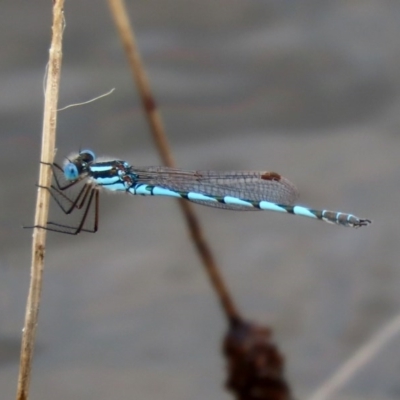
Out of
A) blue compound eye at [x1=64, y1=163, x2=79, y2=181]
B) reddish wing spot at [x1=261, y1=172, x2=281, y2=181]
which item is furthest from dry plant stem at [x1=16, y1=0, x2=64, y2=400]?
reddish wing spot at [x1=261, y1=172, x2=281, y2=181]

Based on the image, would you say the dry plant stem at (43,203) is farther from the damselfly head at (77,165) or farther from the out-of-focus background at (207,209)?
the out-of-focus background at (207,209)

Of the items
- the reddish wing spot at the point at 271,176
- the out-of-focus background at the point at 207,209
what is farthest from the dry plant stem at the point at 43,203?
the reddish wing spot at the point at 271,176

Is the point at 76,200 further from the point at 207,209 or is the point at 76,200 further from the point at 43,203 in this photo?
the point at 207,209

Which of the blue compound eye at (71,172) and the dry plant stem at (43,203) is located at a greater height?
the blue compound eye at (71,172)

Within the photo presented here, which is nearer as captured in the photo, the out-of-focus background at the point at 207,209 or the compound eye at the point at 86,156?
the compound eye at the point at 86,156

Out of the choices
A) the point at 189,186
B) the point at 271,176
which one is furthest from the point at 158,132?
the point at 271,176

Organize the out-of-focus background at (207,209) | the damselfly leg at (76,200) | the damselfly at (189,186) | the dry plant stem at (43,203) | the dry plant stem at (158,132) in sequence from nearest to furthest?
the dry plant stem at (43,203) → the damselfly leg at (76,200) → the dry plant stem at (158,132) → the damselfly at (189,186) → the out-of-focus background at (207,209)
